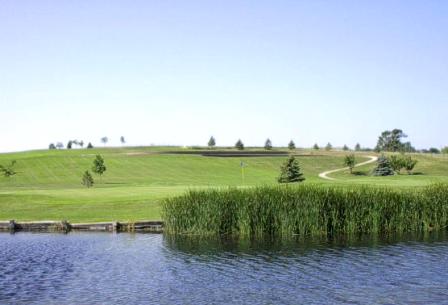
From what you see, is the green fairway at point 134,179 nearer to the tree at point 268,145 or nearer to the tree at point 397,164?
the tree at point 397,164

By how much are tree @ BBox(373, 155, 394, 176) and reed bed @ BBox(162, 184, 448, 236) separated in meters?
51.0

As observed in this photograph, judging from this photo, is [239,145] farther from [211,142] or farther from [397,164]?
[397,164]

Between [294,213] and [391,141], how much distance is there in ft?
416

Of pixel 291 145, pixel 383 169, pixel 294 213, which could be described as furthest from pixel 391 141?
pixel 294 213

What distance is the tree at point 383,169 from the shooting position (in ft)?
295

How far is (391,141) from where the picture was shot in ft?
517

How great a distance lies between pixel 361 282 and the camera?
2541cm

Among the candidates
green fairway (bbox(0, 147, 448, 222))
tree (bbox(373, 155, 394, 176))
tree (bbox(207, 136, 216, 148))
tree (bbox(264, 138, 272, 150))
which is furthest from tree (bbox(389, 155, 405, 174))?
tree (bbox(207, 136, 216, 148))

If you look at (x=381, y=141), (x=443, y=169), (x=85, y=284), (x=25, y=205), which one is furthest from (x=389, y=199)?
(x=381, y=141)

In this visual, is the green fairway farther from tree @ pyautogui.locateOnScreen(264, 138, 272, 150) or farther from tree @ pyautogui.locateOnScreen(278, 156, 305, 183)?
tree @ pyautogui.locateOnScreen(264, 138, 272, 150)

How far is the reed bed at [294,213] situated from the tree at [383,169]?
167ft

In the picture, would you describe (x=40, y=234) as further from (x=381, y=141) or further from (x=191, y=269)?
(x=381, y=141)

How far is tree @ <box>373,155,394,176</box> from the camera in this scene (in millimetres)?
89894

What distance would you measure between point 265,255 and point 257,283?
238 inches
